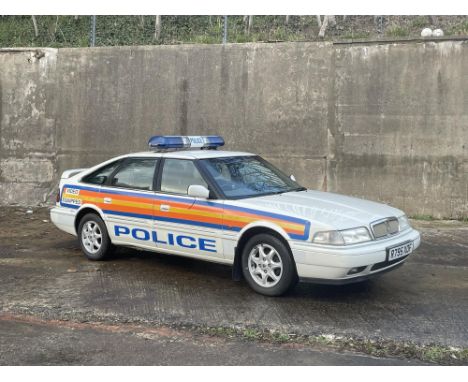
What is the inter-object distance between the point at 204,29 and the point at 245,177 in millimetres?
6807

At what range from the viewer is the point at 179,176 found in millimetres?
6645

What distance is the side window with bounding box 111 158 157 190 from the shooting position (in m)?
6.91

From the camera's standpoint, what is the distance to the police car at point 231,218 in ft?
18.0

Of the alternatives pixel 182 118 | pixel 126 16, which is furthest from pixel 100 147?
pixel 126 16

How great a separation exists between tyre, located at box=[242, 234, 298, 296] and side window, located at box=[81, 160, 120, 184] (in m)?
2.30

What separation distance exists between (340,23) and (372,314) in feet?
27.7

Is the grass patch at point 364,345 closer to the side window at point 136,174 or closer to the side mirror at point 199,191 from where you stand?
the side mirror at point 199,191

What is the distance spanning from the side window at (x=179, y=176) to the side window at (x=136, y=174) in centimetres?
20

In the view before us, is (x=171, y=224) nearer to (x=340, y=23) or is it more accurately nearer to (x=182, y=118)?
(x=182, y=118)

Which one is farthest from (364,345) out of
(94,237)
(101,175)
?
(101,175)

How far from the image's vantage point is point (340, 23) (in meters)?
12.4

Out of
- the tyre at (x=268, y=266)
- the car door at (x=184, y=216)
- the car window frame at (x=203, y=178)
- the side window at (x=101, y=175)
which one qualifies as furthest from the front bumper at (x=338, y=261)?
the side window at (x=101, y=175)

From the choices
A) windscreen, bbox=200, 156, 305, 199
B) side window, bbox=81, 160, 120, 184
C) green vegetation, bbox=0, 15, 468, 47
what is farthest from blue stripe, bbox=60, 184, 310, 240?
green vegetation, bbox=0, 15, 468, 47

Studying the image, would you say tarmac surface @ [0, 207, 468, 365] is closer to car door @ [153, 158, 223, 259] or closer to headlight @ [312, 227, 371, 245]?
car door @ [153, 158, 223, 259]
